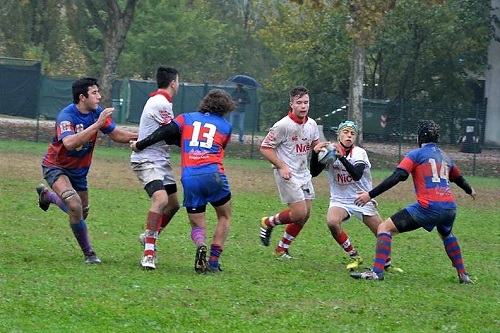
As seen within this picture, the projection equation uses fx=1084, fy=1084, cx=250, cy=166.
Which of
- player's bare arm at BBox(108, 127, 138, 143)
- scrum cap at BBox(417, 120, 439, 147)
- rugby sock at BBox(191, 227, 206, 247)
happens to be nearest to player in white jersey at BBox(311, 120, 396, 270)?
scrum cap at BBox(417, 120, 439, 147)

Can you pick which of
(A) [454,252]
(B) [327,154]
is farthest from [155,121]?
(A) [454,252]

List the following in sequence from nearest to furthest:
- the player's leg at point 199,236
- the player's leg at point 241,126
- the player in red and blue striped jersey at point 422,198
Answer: the player's leg at point 199,236, the player in red and blue striped jersey at point 422,198, the player's leg at point 241,126

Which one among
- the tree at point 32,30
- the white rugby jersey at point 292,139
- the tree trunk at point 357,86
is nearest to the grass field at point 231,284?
the white rugby jersey at point 292,139

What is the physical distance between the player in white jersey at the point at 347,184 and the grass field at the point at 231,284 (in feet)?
1.23

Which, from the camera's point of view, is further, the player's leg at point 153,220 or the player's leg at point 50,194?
the player's leg at point 50,194

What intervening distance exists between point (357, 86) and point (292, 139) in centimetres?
2149

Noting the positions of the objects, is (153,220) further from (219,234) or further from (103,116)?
(103,116)

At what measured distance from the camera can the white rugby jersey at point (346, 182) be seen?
1199 cm

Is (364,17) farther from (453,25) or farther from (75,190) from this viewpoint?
(75,190)

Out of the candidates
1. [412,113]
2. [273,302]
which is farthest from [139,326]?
[412,113]

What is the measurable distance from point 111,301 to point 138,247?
3.92 meters

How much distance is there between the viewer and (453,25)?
41062 mm

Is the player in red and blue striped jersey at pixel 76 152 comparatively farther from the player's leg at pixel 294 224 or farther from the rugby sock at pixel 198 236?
the player's leg at pixel 294 224

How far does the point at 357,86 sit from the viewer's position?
33.5 meters
